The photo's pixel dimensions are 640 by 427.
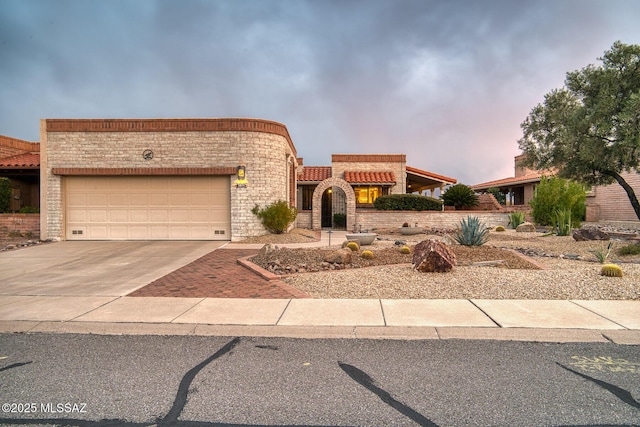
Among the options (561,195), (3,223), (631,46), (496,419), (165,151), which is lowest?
(496,419)

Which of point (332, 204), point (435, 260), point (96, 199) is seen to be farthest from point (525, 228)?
point (96, 199)

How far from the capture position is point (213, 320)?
5.47 m

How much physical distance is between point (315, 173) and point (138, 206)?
45.5 ft

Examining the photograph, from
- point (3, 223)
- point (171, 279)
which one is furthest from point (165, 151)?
point (171, 279)

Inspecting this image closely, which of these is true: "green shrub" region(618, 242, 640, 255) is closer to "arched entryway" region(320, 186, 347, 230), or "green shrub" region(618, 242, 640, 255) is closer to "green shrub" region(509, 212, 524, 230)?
Answer: "green shrub" region(509, 212, 524, 230)

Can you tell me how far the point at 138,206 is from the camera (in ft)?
54.1

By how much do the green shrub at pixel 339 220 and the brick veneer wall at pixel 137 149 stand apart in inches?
342

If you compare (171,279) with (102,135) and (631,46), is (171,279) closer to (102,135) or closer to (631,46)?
(102,135)

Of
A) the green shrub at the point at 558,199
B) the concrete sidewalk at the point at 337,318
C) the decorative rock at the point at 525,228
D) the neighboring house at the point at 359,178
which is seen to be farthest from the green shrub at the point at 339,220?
the concrete sidewalk at the point at 337,318

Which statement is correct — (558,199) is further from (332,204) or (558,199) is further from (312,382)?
(312,382)

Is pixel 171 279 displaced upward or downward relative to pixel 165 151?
downward

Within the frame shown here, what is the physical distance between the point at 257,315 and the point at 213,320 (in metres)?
0.63

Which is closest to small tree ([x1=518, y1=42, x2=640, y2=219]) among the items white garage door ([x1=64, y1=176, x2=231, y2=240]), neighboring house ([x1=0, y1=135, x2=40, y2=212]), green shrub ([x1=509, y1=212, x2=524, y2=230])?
→ green shrub ([x1=509, y1=212, x2=524, y2=230])

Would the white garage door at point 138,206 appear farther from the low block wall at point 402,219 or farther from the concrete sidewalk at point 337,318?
the concrete sidewalk at point 337,318
